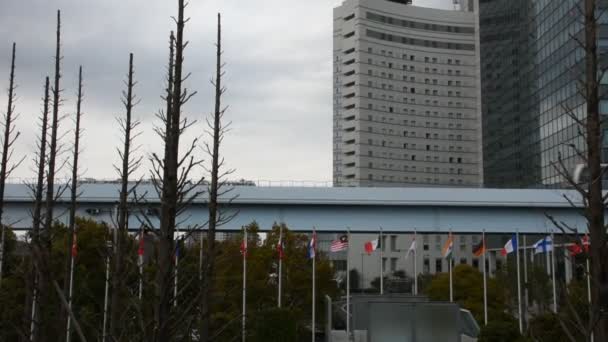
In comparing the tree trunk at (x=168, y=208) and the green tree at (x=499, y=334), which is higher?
the tree trunk at (x=168, y=208)

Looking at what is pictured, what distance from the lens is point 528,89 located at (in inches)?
4178

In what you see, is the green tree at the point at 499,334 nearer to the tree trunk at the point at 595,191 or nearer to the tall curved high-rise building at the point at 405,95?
the tree trunk at the point at 595,191

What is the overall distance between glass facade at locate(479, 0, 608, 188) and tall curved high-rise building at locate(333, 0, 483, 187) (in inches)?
1285

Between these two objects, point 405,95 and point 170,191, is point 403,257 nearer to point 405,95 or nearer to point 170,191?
point 405,95

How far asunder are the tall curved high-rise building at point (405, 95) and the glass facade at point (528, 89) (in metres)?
32.6

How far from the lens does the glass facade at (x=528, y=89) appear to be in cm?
7762

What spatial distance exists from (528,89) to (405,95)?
6099 cm

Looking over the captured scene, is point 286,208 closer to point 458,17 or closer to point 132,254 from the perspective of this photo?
point 132,254

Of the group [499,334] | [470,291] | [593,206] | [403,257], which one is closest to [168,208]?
[593,206]

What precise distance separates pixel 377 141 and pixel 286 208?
358 ft

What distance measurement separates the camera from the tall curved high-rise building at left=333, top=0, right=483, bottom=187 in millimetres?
159375

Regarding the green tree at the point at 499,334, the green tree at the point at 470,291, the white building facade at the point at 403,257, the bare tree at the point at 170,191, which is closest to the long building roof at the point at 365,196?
the green tree at the point at 470,291

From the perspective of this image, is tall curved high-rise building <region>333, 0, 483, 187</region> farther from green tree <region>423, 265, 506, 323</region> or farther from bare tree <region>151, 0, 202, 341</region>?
bare tree <region>151, 0, 202, 341</region>

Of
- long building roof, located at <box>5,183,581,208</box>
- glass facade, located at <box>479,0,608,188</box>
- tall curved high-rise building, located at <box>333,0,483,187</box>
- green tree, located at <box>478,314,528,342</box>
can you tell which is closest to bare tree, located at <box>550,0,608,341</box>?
green tree, located at <box>478,314,528,342</box>
